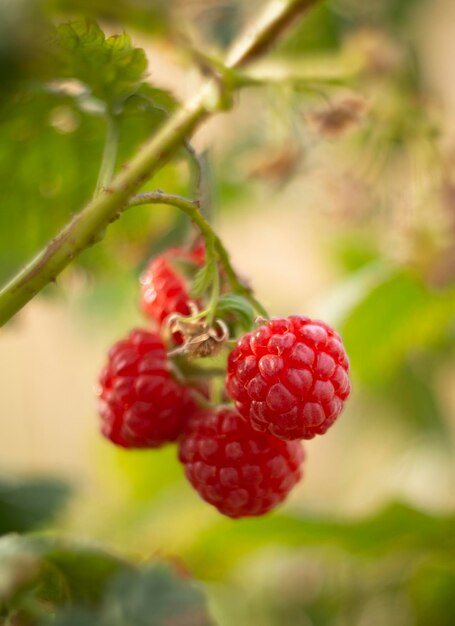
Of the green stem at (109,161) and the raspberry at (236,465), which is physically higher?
the green stem at (109,161)

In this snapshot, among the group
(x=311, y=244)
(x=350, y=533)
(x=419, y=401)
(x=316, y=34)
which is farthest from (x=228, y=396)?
(x=311, y=244)

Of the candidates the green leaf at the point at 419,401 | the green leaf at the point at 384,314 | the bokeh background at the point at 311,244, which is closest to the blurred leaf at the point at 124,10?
the bokeh background at the point at 311,244

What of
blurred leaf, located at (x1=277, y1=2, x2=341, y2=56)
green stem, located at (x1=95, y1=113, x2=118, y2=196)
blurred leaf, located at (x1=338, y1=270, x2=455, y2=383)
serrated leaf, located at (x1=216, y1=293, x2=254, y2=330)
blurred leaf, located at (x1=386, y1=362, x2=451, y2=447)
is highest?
blurred leaf, located at (x1=277, y1=2, x2=341, y2=56)

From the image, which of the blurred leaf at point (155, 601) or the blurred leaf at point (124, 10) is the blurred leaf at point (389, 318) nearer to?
the blurred leaf at point (124, 10)

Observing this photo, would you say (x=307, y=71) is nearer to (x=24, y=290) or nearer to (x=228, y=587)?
(x=24, y=290)

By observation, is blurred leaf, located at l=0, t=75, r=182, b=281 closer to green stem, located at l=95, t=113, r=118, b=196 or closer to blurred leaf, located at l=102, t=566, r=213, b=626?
green stem, located at l=95, t=113, r=118, b=196

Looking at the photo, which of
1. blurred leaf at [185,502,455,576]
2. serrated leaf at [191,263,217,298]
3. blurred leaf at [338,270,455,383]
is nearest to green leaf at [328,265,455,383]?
blurred leaf at [338,270,455,383]
